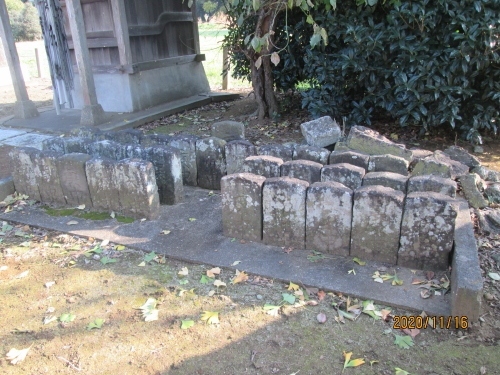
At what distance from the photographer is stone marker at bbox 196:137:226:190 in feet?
14.1

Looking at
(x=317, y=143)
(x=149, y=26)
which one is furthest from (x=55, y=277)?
(x=149, y=26)

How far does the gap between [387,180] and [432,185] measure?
0.32 m

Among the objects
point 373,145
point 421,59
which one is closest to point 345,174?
point 373,145

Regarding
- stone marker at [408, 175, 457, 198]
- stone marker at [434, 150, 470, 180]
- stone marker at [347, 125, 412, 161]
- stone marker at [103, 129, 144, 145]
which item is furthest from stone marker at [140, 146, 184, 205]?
stone marker at [434, 150, 470, 180]

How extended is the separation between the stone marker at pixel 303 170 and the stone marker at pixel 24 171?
2.44 metres

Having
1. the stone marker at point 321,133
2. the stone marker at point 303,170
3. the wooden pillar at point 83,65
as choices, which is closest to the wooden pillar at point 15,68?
the wooden pillar at point 83,65

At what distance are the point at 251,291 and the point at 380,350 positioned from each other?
0.90 metres

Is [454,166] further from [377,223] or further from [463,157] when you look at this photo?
[377,223]

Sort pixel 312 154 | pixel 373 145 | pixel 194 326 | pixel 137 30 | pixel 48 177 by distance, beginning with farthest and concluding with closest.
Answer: pixel 137 30
pixel 48 177
pixel 373 145
pixel 312 154
pixel 194 326

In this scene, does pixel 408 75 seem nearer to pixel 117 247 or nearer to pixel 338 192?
pixel 338 192

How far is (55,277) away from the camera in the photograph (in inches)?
124

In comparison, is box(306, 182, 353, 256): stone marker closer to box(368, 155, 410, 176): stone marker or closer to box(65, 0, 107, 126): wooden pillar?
box(368, 155, 410, 176): stone marker

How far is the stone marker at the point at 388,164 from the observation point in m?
3.64

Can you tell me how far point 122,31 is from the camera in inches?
314
